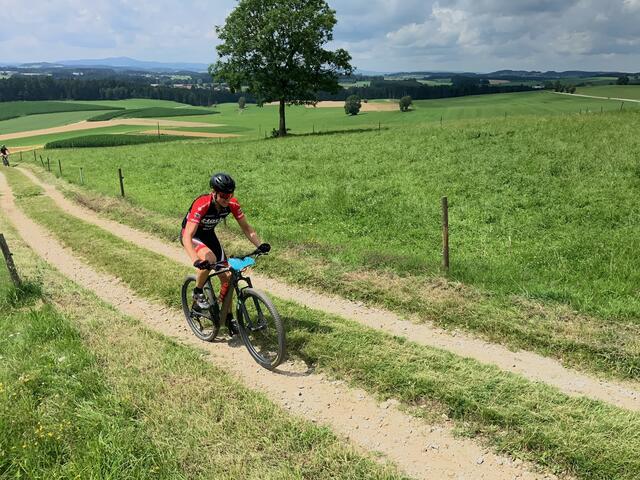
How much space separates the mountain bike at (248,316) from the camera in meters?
6.24

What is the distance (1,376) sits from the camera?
19.6ft

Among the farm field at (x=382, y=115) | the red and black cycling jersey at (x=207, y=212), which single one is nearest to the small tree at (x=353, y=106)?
the farm field at (x=382, y=115)

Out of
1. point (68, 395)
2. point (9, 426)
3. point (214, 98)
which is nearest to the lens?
point (9, 426)

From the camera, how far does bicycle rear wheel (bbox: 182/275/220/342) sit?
23.4 ft

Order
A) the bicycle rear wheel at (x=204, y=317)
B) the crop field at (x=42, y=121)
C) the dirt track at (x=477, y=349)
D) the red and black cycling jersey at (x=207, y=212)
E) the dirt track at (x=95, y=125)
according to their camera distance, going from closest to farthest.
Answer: the dirt track at (x=477, y=349) → the red and black cycling jersey at (x=207, y=212) → the bicycle rear wheel at (x=204, y=317) → the dirt track at (x=95, y=125) → the crop field at (x=42, y=121)

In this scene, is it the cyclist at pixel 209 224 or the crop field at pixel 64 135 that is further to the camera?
the crop field at pixel 64 135

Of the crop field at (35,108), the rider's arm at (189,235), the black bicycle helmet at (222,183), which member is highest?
the crop field at (35,108)

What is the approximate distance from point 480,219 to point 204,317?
878 cm

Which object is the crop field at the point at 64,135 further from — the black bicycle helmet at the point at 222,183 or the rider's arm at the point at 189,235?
the black bicycle helmet at the point at 222,183

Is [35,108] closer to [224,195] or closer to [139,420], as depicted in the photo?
[224,195]

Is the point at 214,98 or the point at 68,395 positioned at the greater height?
the point at 214,98

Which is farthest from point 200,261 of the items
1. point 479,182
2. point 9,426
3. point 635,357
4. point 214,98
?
point 214,98

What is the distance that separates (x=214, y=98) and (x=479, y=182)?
154513 millimetres

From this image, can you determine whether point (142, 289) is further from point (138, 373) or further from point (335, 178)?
point (335, 178)
